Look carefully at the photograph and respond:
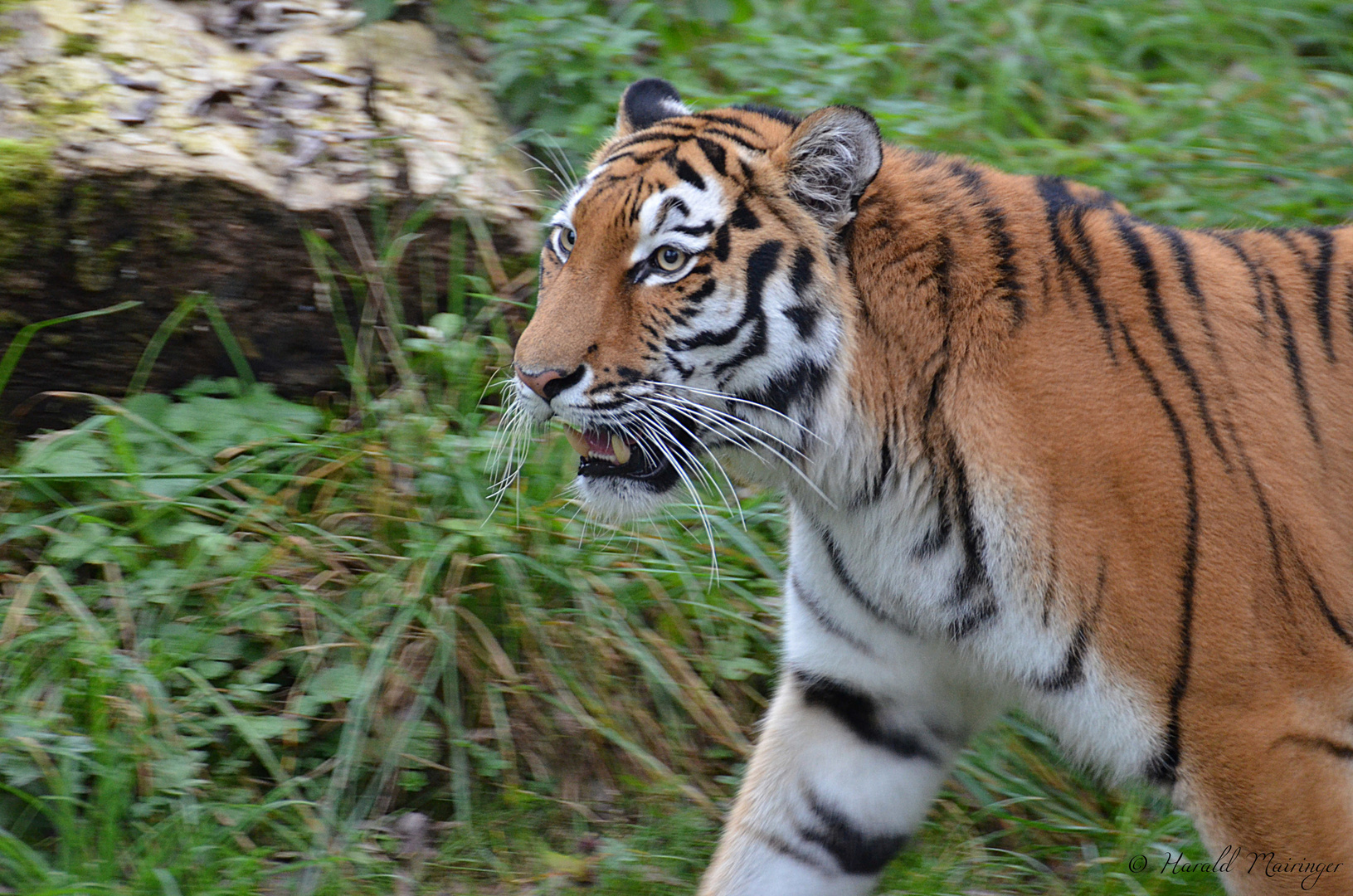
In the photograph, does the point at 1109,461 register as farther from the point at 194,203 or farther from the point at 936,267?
the point at 194,203

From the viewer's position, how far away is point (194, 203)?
3.61 metres

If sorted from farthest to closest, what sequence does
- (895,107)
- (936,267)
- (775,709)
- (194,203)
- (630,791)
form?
(895,107) < (194,203) < (630,791) < (775,709) < (936,267)

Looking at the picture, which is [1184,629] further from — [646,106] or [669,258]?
[646,106]

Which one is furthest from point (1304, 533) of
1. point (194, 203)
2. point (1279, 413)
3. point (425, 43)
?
point (425, 43)

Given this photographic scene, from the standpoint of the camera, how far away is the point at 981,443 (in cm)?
244

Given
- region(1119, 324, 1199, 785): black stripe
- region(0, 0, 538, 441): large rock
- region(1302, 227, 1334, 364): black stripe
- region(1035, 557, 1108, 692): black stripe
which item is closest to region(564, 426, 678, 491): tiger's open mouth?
region(1035, 557, 1108, 692): black stripe

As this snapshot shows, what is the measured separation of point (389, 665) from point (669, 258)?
1.32 metres

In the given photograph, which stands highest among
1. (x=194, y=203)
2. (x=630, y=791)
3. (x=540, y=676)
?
(x=194, y=203)

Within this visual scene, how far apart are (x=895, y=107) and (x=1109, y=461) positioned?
2357 mm

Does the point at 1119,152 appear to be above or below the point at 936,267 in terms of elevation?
below

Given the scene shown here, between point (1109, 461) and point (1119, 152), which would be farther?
point (1119, 152)

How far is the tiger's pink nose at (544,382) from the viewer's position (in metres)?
2.41

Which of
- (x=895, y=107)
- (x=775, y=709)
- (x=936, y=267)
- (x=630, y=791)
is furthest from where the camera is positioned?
(x=895, y=107)

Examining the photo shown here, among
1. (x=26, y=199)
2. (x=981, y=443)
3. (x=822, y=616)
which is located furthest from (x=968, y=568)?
(x=26, y=199)
